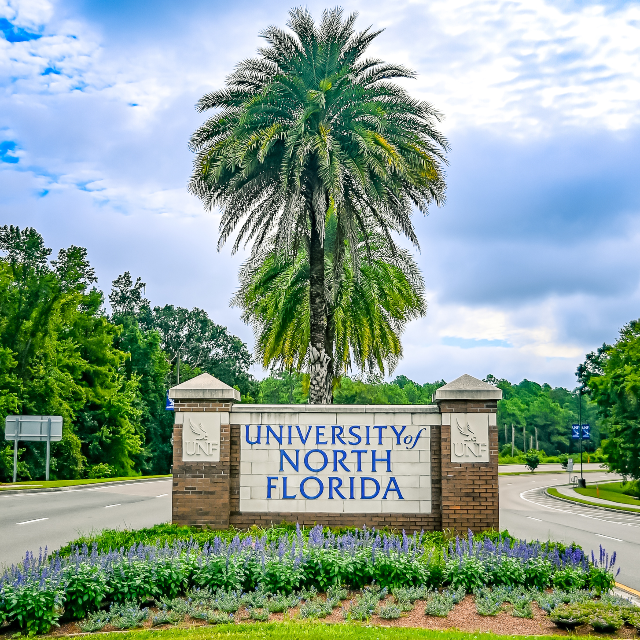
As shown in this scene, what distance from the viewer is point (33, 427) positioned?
3278 cm

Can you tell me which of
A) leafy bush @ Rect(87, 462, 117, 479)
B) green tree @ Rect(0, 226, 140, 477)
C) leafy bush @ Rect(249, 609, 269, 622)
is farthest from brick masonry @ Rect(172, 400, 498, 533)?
leafy bush @ Rect(87, 462, 117, 479)

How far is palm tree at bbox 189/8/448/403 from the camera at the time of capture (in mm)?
16438

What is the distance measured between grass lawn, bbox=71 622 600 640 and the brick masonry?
14.2 feet

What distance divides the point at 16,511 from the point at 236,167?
40.7ft

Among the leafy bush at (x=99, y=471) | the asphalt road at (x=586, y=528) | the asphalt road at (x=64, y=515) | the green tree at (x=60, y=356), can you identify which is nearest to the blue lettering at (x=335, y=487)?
the asphalt road at (x=586, y=528)

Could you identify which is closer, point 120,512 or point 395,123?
point 395,123

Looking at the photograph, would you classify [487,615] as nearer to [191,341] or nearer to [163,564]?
[163,564]

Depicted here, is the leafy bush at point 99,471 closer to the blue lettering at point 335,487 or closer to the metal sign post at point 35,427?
the metal sign post at point 35,427

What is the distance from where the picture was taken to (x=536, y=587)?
27.4 feet

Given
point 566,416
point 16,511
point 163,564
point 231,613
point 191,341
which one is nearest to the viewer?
point 231,613

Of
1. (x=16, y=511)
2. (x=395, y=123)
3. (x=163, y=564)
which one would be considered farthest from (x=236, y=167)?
(x=16, y=511)

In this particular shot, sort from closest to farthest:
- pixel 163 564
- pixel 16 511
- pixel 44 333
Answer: pixel 163 564, pixel 16 511, pixel 44 333

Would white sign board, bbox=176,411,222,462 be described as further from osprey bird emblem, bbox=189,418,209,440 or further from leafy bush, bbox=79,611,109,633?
leafy bush, bbox=79,611,109,633

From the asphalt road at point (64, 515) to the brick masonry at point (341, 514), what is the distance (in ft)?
6.86
